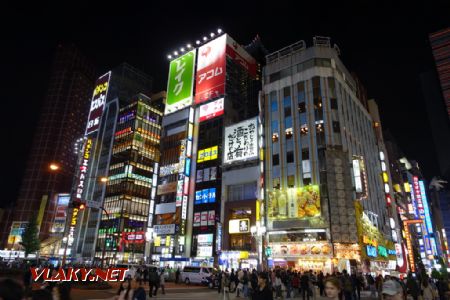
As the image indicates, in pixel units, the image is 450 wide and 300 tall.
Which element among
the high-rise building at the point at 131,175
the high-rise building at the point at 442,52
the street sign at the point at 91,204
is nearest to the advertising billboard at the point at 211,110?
the high-rise building at the point at 131,175

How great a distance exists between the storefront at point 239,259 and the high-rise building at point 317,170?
5571 mm

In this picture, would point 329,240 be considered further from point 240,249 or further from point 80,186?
point 80,186

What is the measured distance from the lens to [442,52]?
2007 inches

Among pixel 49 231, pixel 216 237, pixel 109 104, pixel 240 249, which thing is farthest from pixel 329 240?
pixel 49 231

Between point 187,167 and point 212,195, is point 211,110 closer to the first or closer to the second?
point 187,167

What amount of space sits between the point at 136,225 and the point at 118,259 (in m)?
8.87

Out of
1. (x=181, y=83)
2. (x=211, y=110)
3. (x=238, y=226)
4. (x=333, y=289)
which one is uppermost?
(x=181, y=83)

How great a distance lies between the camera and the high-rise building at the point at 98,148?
76875 millimetres

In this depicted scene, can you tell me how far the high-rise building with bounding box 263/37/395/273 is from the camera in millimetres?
37906

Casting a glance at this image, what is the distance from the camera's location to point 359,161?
135ft

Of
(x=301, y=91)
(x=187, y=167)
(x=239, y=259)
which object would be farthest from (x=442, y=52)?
(x=187, y=167)

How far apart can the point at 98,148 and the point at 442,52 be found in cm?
7980

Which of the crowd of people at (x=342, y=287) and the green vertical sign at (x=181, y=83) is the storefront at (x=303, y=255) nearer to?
the crowd of people at (x=342, y=287)

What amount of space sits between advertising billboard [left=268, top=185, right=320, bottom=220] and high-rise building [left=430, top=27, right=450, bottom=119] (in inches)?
1077
